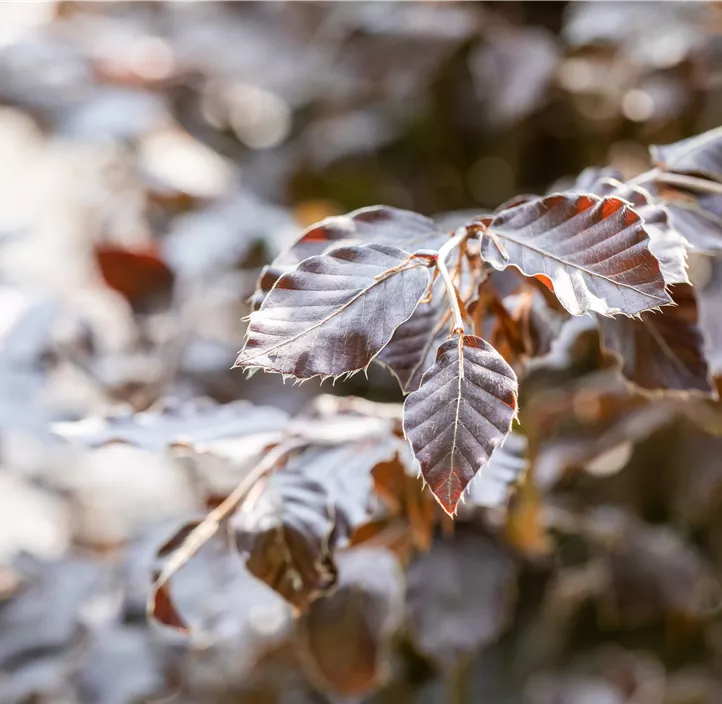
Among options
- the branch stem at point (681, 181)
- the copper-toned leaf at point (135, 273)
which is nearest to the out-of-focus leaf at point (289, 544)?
the branch stem at point (681, 181)

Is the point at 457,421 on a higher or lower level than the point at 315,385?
higher

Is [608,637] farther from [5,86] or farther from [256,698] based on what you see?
[5,86]

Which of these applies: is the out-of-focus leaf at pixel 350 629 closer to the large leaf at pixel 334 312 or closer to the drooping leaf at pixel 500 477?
the drooping leaf at pixel 500 477

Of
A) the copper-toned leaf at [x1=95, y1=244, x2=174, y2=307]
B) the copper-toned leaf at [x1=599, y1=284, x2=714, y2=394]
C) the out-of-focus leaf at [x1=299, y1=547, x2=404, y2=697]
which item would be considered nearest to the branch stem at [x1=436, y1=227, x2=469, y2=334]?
the copper-toned leaf at [x1=599, y1=284, x2=714, y2=394]

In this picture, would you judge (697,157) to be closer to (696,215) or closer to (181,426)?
(696,215)

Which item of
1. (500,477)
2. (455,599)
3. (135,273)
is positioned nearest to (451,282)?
(500,477)
